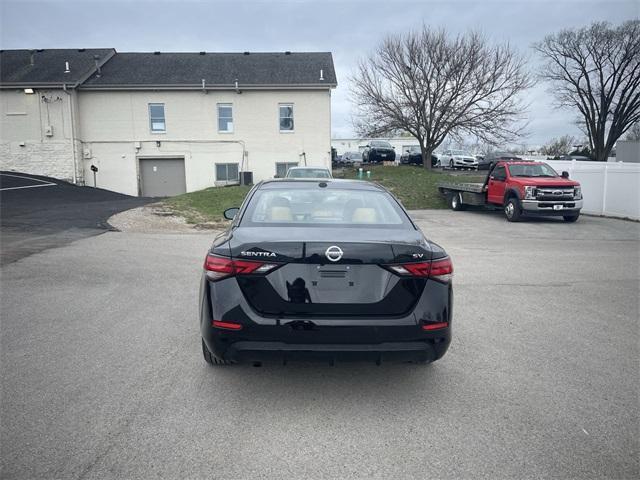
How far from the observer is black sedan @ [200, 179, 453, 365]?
323 centimetres

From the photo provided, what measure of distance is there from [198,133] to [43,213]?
1327 centimetres

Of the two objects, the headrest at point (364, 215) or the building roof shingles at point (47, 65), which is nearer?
the headrest at point (364, 215)

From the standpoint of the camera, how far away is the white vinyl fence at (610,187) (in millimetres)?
16531

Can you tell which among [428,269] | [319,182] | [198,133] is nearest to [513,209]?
[319,182]

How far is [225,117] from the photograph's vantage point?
91.1ft

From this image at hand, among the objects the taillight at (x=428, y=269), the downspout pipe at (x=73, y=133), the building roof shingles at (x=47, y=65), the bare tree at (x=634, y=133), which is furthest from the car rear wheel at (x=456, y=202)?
the bare tree at (x=634, y=133)

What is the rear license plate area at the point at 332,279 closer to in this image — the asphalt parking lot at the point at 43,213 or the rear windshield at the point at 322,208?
the rear windshield at the point at 322,208

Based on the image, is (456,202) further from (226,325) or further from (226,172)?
(226,325)

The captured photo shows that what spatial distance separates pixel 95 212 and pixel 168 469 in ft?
50.1

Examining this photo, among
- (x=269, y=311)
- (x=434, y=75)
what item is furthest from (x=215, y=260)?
(x=434, y=75)

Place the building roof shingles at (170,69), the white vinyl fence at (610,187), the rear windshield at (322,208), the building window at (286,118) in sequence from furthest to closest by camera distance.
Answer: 1. the building window at (286,118)
2. the building roof shingles at (170,69)
3. the white vinyl fence at (610,187)
4. the rear windshield at (322,208)

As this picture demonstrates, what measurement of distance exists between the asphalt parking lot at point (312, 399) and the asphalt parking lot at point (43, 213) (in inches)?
171

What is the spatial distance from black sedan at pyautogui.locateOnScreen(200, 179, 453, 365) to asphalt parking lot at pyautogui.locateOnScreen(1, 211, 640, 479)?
463mm

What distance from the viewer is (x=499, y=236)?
13.1m
